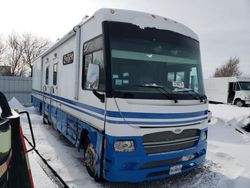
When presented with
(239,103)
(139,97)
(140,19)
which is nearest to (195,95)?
(139,97)

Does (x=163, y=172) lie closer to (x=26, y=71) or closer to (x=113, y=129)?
(x=113, y=129)

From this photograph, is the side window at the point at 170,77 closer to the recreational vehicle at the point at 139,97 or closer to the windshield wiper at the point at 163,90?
the recreational vehicle at the point at 139,97

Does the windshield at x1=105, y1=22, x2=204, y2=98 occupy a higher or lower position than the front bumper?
higher

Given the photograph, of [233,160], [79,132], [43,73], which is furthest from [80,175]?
[43,73]

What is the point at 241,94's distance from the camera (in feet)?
68.2

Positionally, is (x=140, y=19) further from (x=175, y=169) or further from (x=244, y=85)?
(x=244, y=85)

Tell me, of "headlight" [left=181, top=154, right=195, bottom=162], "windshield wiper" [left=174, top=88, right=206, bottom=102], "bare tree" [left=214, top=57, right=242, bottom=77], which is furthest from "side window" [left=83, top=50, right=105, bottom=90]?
"bare tree" [left=214, top=57, right=242, bottom=77]

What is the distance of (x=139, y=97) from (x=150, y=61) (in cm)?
71

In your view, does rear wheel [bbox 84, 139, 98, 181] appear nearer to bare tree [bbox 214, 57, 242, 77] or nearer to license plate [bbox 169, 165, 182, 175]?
license plate [bbox 169, 165, 182, 175]

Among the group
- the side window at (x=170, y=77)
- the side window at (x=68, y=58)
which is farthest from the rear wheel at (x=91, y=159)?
the side window at (x=68, y=58)

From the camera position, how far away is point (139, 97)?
3.69 m

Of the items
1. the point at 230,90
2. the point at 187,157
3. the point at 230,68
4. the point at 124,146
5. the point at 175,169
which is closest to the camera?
the point at 124,146

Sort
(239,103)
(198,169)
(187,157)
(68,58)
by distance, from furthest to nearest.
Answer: (239,103), (68,58), (198,169), (187,157)

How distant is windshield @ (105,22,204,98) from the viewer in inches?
149
